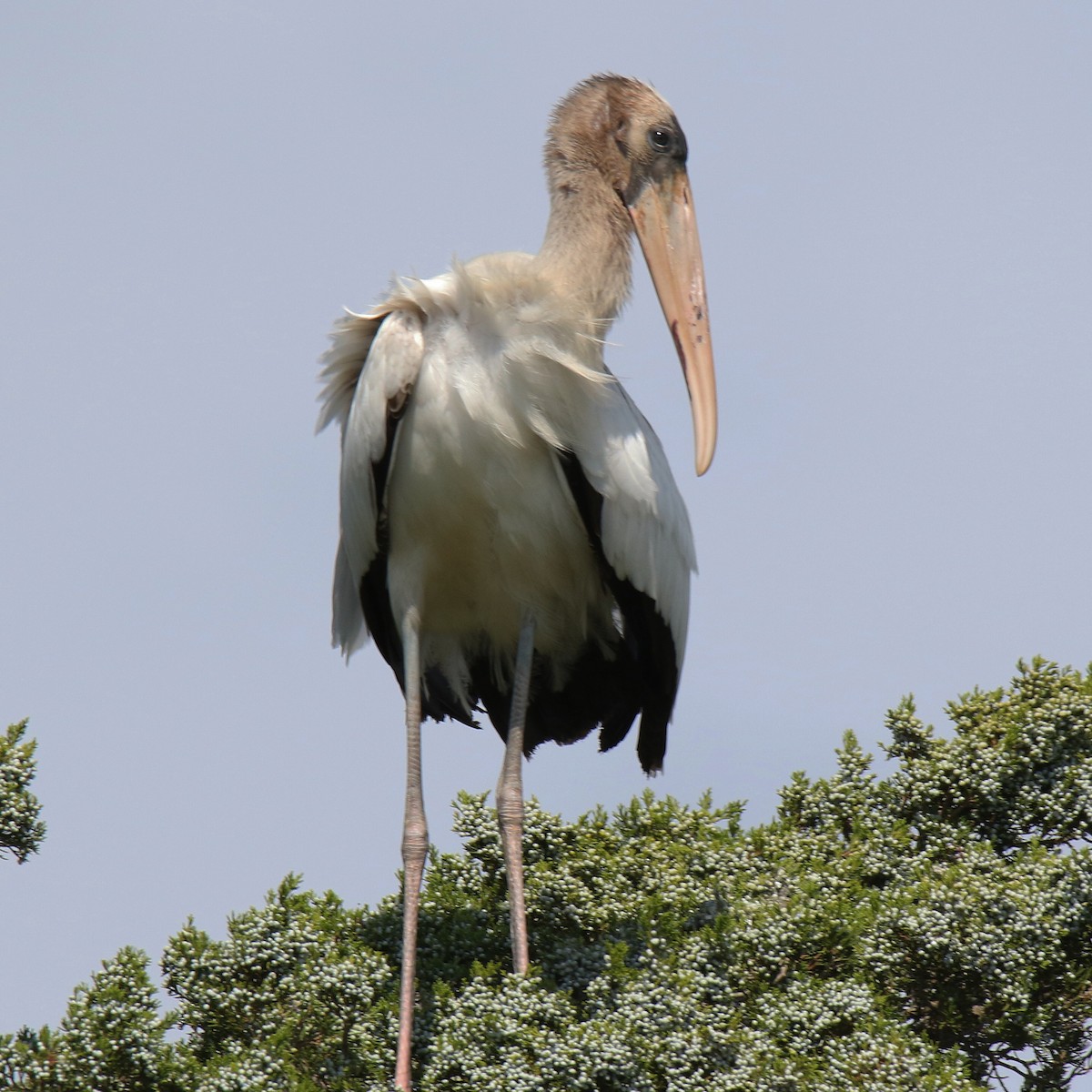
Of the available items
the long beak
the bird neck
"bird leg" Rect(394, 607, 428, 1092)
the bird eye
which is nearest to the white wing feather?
"bird leg" Rect(394, 607, 428, 1092)

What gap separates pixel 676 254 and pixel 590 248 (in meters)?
0.51

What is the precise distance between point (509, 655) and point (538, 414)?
1.26m

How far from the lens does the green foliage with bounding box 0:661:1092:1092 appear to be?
5270 millimetres

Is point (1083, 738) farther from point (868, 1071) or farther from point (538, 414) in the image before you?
point (538, 414)

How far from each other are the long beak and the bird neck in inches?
4.0

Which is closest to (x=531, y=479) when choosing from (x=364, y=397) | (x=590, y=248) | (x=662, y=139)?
(x=364, y=397)

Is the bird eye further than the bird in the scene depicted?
Yes

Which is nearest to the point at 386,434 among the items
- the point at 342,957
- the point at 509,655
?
the point at 509,655

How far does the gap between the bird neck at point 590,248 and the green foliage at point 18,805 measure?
2.51 m

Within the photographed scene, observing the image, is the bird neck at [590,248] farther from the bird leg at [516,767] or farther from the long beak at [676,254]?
the bird leg at [516,767]

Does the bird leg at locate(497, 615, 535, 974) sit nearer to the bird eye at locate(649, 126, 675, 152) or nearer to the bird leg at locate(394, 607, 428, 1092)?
the bird leg at locate(394, 607, 428, 1092)

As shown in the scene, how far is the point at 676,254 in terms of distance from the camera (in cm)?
686

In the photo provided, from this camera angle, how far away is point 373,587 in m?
6.77

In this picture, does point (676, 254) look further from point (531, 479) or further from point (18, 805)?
point (18, 805)
